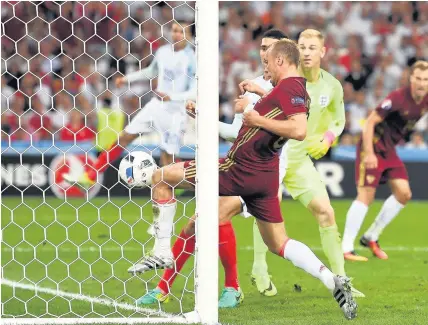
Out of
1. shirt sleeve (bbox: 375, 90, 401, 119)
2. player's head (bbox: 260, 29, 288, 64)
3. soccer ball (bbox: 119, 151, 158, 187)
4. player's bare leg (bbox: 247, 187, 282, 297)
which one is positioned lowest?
player's bare leg (bbox: 247, 187, 282, 297)

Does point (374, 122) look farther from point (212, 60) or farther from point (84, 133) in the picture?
point (84, 133)

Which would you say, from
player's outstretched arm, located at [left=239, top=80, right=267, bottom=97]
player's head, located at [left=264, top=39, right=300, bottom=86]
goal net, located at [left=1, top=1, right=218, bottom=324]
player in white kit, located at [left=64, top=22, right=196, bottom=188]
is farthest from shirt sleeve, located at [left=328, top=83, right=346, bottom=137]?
player in white kit, located at [left=64, top=22, right=196, bottom=188]

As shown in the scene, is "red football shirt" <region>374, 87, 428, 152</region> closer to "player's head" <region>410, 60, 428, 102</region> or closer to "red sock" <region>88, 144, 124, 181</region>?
"player's head" <region>410, 60, 428, 102</region>

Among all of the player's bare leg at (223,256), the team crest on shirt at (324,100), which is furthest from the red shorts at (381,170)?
the player's bare leg at (223,256)

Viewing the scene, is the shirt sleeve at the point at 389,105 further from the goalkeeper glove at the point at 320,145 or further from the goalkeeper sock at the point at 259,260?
the goalkeeper sock at the point at 259,260

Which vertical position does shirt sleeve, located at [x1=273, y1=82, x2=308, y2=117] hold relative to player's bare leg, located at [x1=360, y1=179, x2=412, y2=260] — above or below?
above

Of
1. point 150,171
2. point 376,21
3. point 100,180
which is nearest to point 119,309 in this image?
point 150,171

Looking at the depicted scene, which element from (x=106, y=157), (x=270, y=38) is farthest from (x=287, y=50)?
(x=106, y=157)

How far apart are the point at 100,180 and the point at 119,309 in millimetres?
7289

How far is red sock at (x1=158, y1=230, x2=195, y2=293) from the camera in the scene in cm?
618

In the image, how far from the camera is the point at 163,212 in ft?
18.9

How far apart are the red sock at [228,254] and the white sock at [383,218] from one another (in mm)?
3083

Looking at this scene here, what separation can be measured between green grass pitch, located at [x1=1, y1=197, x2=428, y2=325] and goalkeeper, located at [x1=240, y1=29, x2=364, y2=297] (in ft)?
1.22

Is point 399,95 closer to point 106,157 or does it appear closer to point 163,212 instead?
point 106,157
